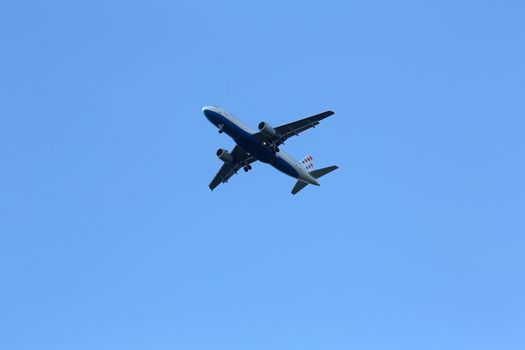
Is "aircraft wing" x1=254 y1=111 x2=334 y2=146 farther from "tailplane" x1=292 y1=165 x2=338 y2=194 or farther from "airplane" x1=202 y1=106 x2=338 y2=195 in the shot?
"tailplane" x1=292 y1=165 x2=338 y2=194

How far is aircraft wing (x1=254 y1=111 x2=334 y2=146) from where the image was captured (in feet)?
273

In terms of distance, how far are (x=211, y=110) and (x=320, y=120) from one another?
11019 mm

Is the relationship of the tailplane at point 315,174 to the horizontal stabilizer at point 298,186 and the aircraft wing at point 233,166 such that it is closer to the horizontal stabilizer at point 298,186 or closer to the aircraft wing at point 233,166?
the horizontal stabilizer at point 298,186

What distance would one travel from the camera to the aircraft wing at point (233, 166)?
299ft

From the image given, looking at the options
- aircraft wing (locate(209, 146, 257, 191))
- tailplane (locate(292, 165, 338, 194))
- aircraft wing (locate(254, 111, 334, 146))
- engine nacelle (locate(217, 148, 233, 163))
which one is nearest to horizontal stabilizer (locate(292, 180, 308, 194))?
tailplane (locate(292, 165, 338, 194))

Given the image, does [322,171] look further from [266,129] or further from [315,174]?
[266,129]

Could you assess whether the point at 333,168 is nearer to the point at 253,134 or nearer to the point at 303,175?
the point at 303,175

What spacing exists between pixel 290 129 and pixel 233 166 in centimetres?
1117

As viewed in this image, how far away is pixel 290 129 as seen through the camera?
84.6 m

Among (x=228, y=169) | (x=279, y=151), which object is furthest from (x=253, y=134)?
(x=228, y=169)

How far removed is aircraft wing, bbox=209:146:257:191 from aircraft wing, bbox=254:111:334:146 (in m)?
6.60

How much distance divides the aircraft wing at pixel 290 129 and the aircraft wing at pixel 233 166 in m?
6.60

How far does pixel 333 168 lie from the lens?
9025 cm

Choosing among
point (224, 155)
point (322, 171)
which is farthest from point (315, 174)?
point (224, 155)
